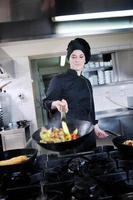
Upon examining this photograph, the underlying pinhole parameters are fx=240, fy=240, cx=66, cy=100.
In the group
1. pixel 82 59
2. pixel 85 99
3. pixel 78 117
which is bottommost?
pixel 78 117

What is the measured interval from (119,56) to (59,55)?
51cm

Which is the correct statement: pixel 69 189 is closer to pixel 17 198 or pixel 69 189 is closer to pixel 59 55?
pixel 17 198

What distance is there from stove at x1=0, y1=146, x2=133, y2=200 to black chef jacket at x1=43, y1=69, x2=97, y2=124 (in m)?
0.40

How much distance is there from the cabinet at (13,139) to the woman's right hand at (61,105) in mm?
469

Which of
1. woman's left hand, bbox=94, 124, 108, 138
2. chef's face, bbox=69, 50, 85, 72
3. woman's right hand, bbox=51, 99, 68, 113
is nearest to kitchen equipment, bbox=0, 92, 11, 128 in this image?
woman's right hand, bbox=51, 99, 68, 113

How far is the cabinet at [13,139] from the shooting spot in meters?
1.98

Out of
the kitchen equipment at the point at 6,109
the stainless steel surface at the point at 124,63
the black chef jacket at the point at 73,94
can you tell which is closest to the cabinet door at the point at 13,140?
the kitchen equipment at the point at 6,109

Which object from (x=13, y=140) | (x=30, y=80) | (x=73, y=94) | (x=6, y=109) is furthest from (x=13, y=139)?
(x=73, y=94)

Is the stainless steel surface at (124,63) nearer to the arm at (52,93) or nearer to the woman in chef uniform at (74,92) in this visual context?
the woman in chef uniform at (74,92)

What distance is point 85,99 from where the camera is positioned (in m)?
1.67

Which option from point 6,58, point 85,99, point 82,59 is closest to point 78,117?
point 85,99

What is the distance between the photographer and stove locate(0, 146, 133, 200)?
32.3 inches

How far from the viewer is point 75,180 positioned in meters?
0.94

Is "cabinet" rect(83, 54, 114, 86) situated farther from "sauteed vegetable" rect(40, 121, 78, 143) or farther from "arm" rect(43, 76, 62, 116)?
"sauteed vegetable" rect(40, 121, 78, 143)
